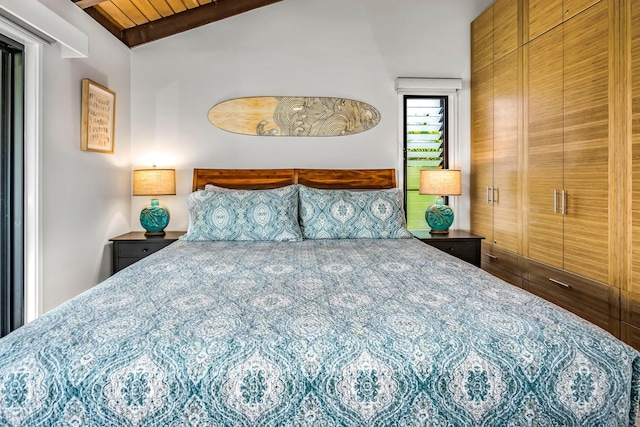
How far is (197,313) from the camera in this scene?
1305 mm

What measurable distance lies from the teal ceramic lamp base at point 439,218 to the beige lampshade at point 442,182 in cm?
14

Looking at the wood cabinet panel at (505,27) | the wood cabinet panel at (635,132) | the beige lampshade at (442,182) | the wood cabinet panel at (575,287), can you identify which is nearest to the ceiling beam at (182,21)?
the wood cabinet panel at (505,27)

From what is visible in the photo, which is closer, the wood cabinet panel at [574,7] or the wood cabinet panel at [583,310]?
the wood cabinet panel at [583,310]

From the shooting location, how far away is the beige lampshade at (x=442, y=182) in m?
3.51

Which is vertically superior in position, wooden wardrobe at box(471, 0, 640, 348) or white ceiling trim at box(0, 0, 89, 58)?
white ceiling trim at box(0, 0, 89, 58)

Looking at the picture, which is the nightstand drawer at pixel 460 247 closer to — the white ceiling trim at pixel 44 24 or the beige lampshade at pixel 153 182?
the beige lampshade at pixel 153 182

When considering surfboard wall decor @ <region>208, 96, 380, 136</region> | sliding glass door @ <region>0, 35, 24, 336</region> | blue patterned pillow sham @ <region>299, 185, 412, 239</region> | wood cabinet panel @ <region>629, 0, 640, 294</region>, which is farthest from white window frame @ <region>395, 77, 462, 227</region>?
sliding glass door @ <region>0, 35, 24, 336</region>

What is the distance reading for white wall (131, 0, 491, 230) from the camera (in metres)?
3.69

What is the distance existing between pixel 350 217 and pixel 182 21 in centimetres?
229

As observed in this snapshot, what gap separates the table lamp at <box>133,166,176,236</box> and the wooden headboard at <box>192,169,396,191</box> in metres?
0.24

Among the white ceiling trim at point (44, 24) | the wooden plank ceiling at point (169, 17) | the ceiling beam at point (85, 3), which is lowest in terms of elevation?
the white ceiling trim at point (44, 24)

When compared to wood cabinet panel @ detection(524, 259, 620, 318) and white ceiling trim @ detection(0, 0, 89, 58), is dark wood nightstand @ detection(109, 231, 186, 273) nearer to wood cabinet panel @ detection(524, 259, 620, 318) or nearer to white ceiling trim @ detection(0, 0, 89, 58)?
white ceiling trim @ detection(0, 0, 89, 58)

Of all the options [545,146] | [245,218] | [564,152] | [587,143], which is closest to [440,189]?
[545,146]

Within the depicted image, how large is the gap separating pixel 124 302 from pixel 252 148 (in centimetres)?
247
